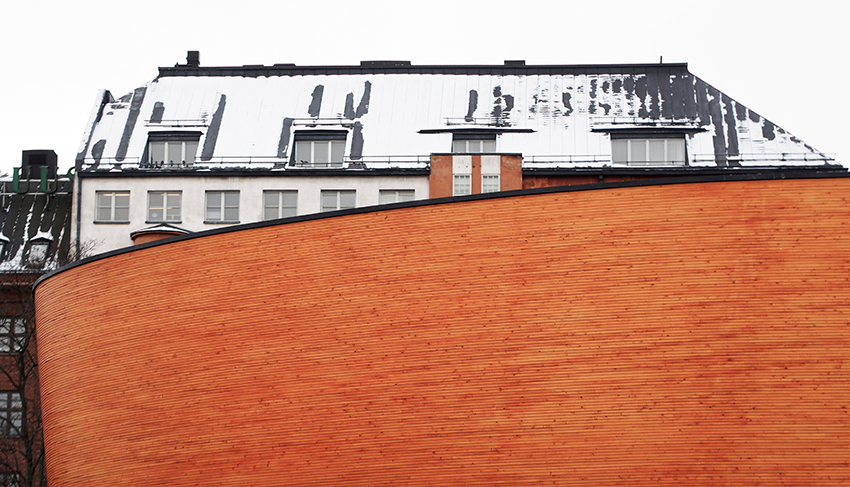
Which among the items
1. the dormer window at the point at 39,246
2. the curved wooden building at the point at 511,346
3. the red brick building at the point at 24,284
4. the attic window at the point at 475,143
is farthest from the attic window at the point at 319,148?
the curved wooden building at the point at 511,346

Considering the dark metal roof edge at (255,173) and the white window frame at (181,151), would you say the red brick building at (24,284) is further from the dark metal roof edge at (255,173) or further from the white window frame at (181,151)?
the white window frame at (181,151)

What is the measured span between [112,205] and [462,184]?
1169cm

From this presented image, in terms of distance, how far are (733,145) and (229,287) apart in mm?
18796

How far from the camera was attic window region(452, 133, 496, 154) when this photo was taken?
3481 centimetres

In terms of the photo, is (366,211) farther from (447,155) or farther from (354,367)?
(447,155)

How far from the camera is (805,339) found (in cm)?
1808

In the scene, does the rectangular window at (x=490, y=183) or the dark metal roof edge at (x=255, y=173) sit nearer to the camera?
the rectangular window at (x=490, y=183)

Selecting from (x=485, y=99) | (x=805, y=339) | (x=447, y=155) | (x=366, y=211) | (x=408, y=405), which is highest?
(x=485, y=99)

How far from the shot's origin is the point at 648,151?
34188 mm

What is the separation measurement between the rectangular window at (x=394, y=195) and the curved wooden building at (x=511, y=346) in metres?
12.0

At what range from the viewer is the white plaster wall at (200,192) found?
3384 cm

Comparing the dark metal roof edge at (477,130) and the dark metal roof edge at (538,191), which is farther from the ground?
the dark metal roof edge at (477,130)

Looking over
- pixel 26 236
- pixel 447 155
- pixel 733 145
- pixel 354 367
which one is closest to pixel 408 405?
pixel 354 367

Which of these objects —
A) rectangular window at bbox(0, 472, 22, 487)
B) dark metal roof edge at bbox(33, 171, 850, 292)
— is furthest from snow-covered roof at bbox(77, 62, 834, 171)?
dark metal roof edge at bbox(33, 171, 850, 292)
